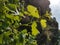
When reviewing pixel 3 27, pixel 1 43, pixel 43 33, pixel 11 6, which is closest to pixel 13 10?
pixel 11 6

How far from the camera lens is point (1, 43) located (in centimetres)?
200

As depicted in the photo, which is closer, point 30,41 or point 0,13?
point 0,13

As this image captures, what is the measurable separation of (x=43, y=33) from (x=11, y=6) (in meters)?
31.7

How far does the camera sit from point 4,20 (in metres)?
2.09

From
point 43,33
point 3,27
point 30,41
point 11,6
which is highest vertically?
point 11,6

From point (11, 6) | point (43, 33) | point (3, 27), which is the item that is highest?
point (11, 6)

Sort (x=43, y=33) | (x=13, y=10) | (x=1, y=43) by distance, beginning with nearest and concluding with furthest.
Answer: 1. (x=1, y=43)
2. (x=13, y=10)
3. (x=43, y=33)

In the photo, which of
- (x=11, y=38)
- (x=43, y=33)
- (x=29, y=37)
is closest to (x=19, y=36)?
(x=11, y=38)

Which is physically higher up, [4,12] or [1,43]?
[4,12]

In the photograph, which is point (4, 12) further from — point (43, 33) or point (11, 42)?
point (43, 33)

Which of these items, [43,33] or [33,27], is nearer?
[33,27]

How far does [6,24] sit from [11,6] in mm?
152

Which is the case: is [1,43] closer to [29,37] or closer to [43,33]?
[29,37]

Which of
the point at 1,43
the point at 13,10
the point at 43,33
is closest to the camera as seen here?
the point at 1,43
